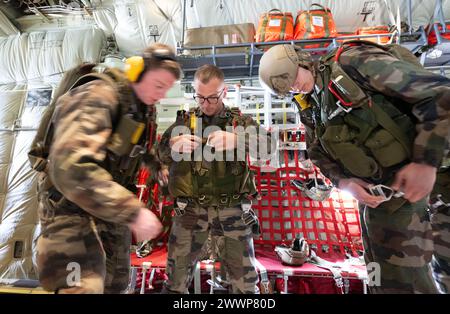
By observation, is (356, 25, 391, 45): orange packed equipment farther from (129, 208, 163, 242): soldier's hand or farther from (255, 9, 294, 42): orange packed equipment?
(129, 208, 163, 242): soldier's hand

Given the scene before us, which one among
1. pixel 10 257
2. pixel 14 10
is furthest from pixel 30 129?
pixel 14 10

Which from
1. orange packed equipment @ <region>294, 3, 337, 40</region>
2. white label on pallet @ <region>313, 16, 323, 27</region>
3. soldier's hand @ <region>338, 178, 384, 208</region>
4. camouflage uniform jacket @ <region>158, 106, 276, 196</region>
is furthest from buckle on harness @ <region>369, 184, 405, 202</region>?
white label on pallet @ <region>313, 16, 323, 27</region>

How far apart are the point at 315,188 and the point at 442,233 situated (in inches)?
68.0

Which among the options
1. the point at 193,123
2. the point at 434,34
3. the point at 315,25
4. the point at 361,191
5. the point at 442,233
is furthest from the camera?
the point at 315,25

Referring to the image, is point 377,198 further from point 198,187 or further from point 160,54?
point 160,54

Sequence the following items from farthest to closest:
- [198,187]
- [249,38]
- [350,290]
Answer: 1. [249,38]
2. [350,290]
3. [198,187]

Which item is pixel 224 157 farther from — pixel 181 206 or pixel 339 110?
pixel 339 110

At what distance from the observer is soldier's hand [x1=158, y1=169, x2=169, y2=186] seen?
6.17 ft

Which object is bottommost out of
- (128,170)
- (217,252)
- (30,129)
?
(217,252)

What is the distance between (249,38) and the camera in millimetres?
3533

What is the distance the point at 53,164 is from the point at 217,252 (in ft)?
4.56

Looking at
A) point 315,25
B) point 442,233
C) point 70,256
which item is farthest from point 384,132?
point 315,25

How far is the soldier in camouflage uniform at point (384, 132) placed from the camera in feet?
3.61

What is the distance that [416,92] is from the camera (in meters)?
1.08
